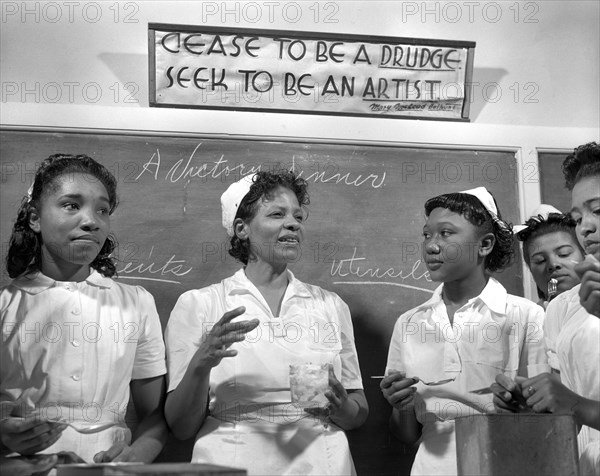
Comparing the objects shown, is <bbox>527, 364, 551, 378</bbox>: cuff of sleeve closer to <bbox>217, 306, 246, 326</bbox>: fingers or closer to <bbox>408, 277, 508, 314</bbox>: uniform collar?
<bbox>408, 277, 508, 314</bbox>: uniform collar

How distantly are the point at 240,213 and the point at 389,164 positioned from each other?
30.2 inches

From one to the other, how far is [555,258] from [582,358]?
753 mm

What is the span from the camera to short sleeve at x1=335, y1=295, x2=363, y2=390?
9.11 feet

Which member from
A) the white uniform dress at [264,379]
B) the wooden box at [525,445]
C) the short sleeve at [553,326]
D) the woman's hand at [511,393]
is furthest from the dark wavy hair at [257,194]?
the wooden box at [525,445]

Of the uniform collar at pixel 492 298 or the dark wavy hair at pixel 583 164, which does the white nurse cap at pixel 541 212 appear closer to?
the uniform collar at pixel 492 298

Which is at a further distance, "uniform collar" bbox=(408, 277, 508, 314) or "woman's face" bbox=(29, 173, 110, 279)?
"uniform collar" bbox=(408, 277, 508, 314)

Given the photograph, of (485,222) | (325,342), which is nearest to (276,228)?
(325,342)

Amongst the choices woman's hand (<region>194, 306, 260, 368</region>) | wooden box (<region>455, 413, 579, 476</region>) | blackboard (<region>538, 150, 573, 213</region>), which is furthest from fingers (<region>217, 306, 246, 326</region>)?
blackboard (<region>538, 150, 573, 213</region>)

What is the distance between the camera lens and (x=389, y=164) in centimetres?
340

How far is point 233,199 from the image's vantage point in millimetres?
2932

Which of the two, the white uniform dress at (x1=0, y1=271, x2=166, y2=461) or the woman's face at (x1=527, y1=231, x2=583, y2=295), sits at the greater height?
the woman's face at (x1=527, y1=231, x2=583, y2=295)

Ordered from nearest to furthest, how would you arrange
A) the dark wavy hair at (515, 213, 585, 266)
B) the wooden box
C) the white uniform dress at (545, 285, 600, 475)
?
the wooden box
the white uniform dress at (545, 285, 600, 475)
the dark wavy hair at (515, 213, 585, 266)

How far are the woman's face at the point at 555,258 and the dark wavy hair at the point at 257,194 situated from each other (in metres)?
0.88

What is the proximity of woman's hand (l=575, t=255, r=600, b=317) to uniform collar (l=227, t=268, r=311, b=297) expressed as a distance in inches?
41.6
